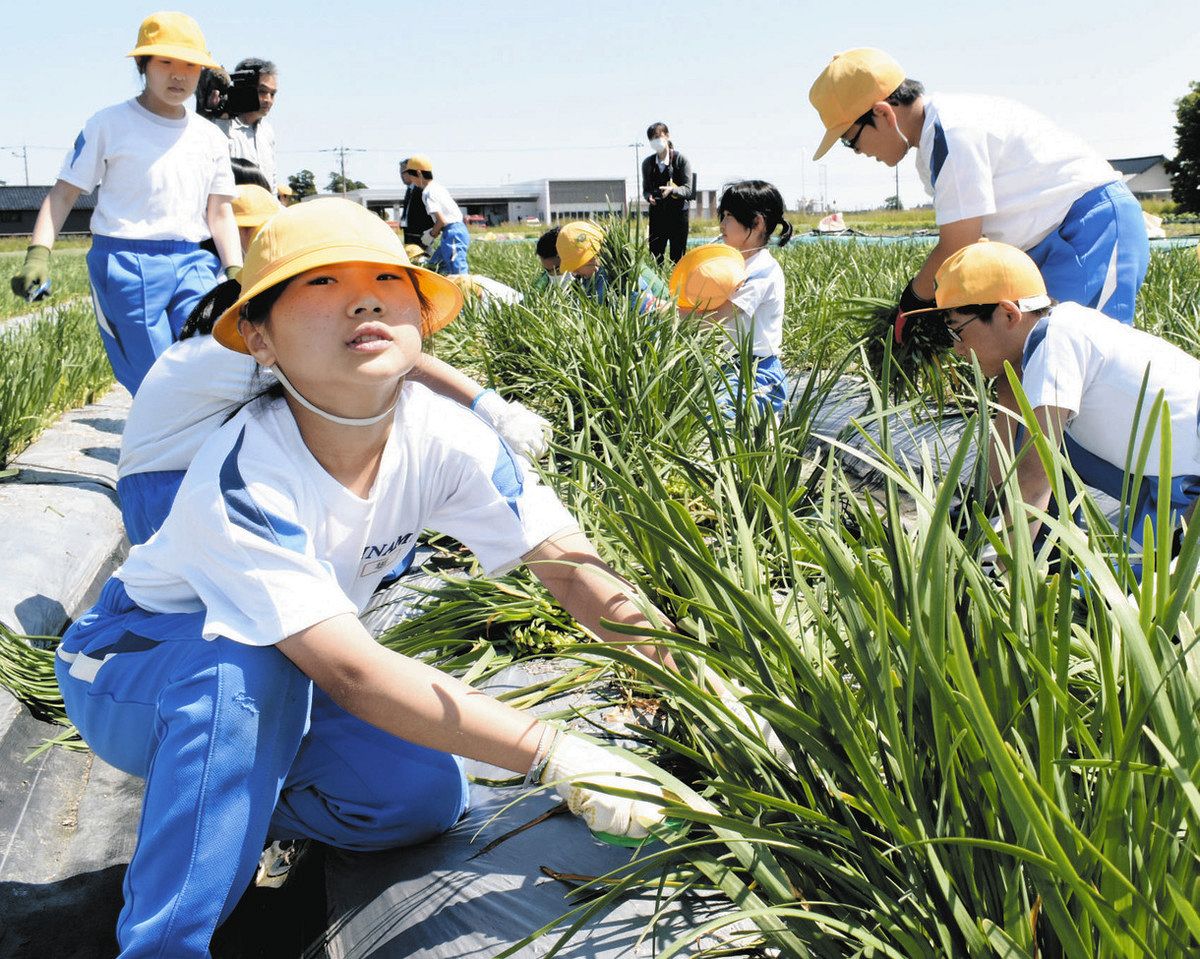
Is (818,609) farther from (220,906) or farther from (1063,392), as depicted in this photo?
(1063,392)

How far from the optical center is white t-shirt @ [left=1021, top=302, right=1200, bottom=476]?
82.9 inches

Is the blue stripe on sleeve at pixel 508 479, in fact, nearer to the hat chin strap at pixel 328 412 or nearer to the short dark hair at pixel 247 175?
the hat chin strap at pixel 328 412

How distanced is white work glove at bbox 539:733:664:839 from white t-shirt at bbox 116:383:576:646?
312mm

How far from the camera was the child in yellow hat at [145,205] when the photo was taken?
3416 millimetres

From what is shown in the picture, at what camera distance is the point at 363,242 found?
1.38m

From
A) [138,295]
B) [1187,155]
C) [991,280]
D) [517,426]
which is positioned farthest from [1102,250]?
[1187,155]

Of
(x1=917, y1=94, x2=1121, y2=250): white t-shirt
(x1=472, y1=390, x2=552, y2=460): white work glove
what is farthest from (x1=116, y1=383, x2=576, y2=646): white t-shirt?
(x1=917, y1=94, x2=1121, y2=250): white t-shirt

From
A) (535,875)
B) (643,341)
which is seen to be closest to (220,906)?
(535,875)

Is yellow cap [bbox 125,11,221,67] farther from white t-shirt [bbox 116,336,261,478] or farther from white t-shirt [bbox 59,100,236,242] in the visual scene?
white t-shirt [bbox 116,336,261,478]

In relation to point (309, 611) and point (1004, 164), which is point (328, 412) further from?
point (1004, 164)

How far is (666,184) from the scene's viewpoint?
298 inches

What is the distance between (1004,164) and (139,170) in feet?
8.27

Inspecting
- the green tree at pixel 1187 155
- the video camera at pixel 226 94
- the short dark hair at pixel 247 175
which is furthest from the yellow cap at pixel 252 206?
the green tree at pixel 1187 155

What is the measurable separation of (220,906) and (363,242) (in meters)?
0.83
